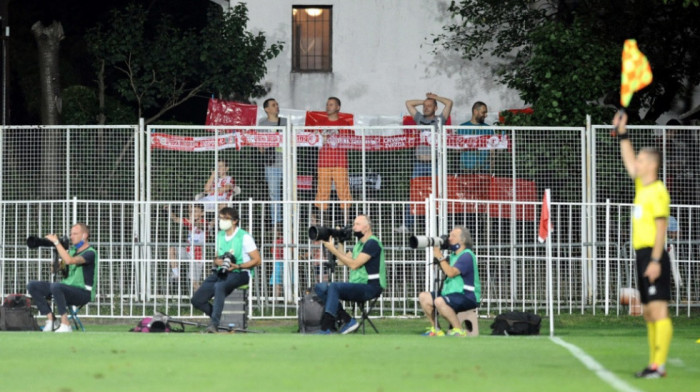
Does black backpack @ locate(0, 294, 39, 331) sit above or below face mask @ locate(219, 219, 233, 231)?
below

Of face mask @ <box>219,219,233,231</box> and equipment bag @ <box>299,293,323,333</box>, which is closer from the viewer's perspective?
equipment bag @ <box>299,293,323,333</box>

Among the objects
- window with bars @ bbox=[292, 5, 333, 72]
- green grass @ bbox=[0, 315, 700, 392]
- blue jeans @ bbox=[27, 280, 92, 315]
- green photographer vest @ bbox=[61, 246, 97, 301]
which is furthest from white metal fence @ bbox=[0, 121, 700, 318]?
window with bars @ bbox=[292, 5, 333, 72]

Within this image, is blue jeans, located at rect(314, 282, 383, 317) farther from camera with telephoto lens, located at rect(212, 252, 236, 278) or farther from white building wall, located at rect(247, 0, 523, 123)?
white building wall, located at rect(247, 0, 523, 123)

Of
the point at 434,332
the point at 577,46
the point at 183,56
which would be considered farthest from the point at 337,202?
the point at 183,56

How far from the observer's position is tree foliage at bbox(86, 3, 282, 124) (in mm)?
26922

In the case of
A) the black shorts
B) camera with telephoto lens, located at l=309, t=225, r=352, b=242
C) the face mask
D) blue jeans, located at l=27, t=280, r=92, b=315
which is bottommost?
blue jeans, located at l=27, t=280, r=92, b=315

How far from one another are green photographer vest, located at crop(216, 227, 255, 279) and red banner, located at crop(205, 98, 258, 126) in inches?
285

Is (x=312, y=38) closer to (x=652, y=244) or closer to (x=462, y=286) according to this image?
(x=462, y=286)

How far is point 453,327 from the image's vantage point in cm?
1673

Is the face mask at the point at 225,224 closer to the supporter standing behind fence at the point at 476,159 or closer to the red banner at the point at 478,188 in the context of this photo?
the red banner at the point at 478,188

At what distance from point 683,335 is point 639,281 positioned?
6227 mm

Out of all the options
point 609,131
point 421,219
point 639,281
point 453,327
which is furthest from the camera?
point 609,131

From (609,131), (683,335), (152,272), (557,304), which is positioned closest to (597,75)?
(609,131)

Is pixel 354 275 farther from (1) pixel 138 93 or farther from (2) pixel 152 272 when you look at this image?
(1) pixel 138 93
